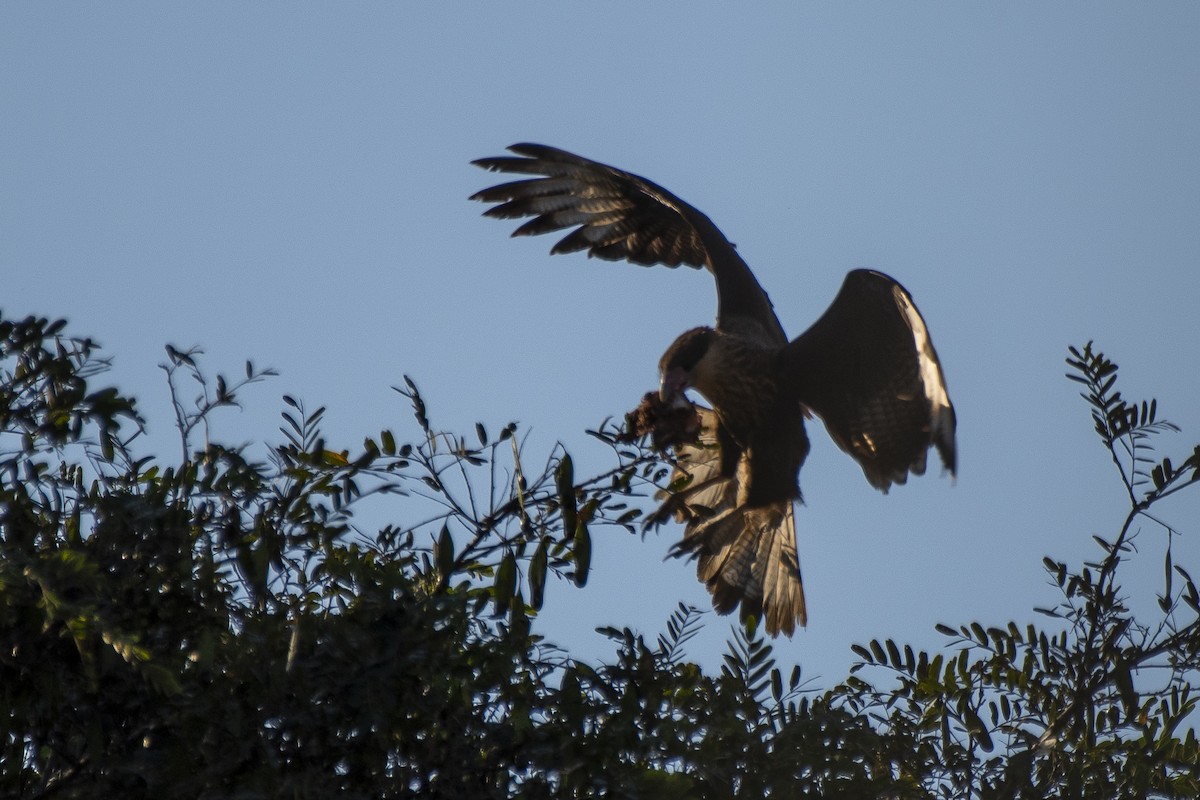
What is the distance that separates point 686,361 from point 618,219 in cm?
125

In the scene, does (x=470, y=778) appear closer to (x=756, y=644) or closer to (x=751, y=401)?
(x=756, y=644)

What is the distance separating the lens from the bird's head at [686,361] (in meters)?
5.81

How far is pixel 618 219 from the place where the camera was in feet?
22.3

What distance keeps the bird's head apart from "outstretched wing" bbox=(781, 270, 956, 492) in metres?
0.38

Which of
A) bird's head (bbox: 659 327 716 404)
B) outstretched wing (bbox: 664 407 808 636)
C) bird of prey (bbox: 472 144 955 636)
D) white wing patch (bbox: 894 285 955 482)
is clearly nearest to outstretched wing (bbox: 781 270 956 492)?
bird of prey (bbox: 472 144 955 636)

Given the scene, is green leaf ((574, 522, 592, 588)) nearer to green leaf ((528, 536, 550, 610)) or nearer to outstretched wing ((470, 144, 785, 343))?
green leaf ((528, 536, 550, 610))

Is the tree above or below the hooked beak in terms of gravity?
below

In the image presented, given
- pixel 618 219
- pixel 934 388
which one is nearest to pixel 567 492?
pixel 934 388

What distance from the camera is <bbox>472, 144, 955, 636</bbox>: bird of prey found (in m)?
5.47

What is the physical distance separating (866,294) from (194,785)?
376cm

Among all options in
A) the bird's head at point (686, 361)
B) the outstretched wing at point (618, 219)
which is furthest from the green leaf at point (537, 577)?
the outstretched wing at point (618, 219)

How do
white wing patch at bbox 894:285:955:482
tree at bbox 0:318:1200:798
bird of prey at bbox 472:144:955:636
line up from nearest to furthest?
tree at bbox 0:318:1200:798 < white wing patch at bbox 894:285:955:482 < bird of prey at bbox 472:144:955:636

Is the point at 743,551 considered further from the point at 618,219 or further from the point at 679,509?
the point at 618,219

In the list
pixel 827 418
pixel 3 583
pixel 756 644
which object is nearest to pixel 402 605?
pixel 3 583
